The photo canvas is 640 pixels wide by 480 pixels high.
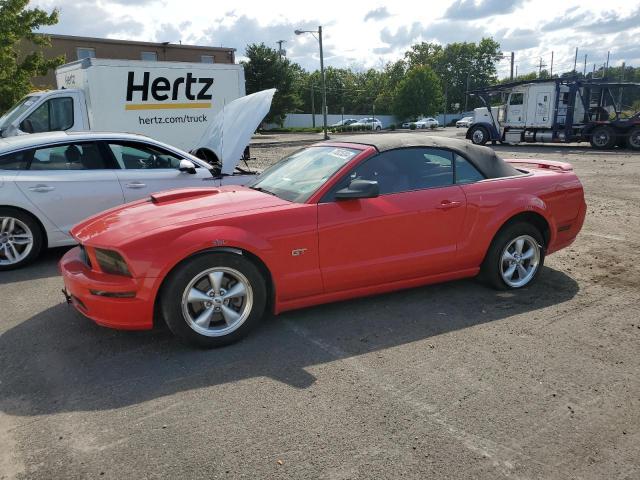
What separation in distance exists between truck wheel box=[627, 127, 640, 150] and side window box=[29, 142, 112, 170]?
2198 cm

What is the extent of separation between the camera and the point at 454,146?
4.75m

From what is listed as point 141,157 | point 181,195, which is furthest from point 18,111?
point 181,195

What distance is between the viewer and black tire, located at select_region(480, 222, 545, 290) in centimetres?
473

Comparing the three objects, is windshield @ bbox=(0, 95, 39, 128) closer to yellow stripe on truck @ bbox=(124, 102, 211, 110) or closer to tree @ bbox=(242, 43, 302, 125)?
yellow stripe on truck @ bbox=(124, 102, 211, 110)

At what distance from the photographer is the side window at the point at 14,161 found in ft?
19.1

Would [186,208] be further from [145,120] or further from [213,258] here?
[145,120]

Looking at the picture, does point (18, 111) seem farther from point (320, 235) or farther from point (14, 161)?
point (320, 235)

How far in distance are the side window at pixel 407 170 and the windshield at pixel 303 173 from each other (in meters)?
0.19

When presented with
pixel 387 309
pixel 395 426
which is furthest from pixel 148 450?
pixel 387 309

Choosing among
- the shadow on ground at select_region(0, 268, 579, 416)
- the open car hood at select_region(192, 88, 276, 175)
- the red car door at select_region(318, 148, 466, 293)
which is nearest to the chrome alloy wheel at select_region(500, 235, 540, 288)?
the shadow on ground at select_region(0, 268, 579, 416)

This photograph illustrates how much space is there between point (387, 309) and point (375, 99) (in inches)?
3584

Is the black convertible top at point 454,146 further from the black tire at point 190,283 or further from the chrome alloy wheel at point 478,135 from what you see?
the chrome alloy wheel at point 478,135

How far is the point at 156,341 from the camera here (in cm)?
389

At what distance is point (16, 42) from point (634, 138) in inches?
939
